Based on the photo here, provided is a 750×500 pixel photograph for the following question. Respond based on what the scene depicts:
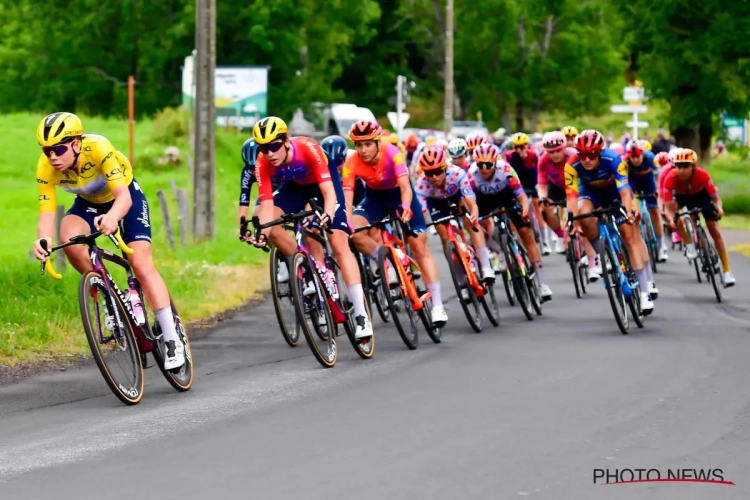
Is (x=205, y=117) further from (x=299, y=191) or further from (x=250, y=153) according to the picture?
(x=299, y=191)

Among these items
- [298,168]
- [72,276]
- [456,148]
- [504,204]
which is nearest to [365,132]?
[298,168]

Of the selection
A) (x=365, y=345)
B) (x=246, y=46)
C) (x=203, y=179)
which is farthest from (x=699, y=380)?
(x=246, y=46)

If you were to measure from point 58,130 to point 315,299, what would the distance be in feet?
9.35

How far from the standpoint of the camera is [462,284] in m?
13.4

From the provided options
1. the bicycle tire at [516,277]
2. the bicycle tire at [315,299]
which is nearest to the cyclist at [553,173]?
the bicycle tire at [516,277]

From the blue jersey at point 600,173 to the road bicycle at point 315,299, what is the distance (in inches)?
130

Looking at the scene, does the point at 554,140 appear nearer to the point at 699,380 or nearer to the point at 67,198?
the point at 699,380

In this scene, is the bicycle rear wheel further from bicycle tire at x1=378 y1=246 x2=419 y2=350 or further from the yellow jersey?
the yellow jersey

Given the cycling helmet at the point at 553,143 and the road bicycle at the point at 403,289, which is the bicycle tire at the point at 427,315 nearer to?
the road bicycle at the point at 403,289

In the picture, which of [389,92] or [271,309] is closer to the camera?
[271,309]

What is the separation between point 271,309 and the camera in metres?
15.7

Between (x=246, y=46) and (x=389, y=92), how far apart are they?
2153 cm

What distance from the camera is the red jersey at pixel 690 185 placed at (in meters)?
17.0

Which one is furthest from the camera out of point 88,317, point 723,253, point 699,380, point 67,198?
point 67,198
